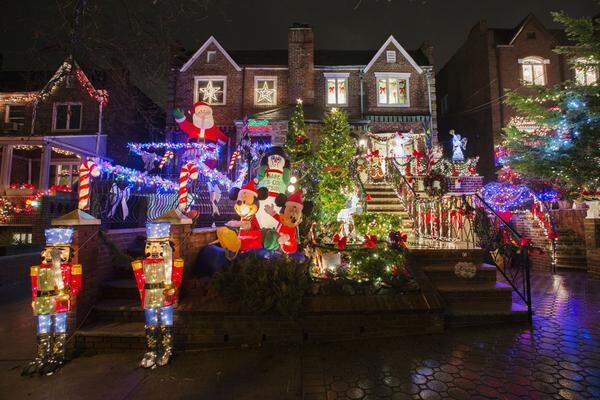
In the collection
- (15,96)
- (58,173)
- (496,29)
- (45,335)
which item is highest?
(496,29)

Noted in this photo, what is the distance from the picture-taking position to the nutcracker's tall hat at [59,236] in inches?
158

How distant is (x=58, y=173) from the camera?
1766cm

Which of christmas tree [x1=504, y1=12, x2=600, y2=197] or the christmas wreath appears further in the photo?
the christmas wreath

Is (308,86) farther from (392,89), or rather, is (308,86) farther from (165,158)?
(165,158)

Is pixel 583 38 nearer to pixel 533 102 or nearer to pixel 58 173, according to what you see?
pixel 533 102

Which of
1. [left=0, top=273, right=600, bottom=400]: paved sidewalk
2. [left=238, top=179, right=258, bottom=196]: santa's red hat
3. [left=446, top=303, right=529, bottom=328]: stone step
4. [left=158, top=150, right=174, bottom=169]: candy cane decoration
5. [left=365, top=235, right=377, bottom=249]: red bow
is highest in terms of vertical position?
[left=158, top=150, right=174, bottom=169]: candy cane decoration

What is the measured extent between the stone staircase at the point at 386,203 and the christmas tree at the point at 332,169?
2.07 m

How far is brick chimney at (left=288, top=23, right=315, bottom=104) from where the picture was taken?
18.3m

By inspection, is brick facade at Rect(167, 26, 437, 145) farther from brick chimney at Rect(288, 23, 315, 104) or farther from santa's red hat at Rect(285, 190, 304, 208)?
santa's red hat at Rect(285, 190, 304, 208)

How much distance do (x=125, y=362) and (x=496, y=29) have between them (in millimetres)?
26733

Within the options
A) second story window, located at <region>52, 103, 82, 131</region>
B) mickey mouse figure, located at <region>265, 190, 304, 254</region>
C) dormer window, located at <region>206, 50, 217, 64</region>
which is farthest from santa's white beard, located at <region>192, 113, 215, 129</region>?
second story window, located at <region>52, 103, 82, 131</region>

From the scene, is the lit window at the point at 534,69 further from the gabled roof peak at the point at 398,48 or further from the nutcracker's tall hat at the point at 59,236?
the nutcracker's tall hat at the point at 59,236

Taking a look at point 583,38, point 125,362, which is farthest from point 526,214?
point 125,362

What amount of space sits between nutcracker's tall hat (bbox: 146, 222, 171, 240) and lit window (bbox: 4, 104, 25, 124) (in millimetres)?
20069
